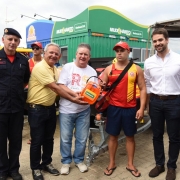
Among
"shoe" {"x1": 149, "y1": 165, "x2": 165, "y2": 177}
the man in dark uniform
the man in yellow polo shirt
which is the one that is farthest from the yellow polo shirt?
"shoe" {"x1": 149, "y1": 165, "x2": 165, "y2": 177}

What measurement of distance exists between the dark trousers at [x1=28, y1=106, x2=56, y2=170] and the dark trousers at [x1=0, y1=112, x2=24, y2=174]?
0.55 feet

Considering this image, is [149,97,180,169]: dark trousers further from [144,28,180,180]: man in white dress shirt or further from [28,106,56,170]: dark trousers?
[28,106,56,170]: dark trousers

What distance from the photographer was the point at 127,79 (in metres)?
3.10

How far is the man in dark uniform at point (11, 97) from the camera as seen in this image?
2.82 m

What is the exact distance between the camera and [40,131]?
3.04m

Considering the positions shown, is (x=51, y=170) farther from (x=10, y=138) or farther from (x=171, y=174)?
(x=171, y=174)

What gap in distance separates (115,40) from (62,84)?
8.36 m

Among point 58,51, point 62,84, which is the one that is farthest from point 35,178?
point 58,51

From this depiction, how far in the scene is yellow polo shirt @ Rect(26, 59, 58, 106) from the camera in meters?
2.94

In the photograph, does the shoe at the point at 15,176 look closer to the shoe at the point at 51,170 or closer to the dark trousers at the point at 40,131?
the dark trousers at the point at 40,131

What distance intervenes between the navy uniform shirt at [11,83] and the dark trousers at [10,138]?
0.12m

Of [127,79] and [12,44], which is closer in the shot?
[12,44]

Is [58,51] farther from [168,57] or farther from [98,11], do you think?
[98,11]

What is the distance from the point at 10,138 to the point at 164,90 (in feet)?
7.04
